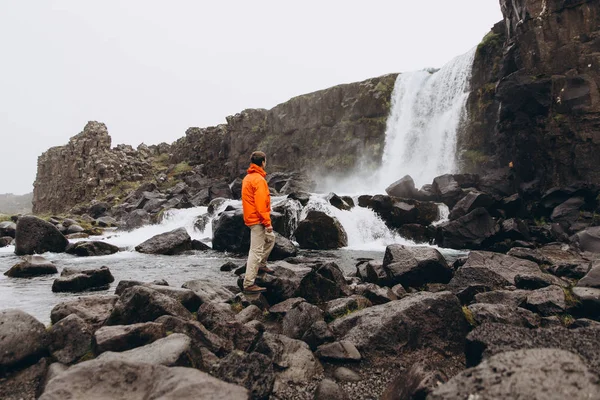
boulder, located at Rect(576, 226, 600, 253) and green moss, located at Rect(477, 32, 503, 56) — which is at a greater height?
green moss, located at Rect(477, 32, 503, 56)

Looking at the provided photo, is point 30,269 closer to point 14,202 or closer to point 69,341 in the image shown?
point 69,341

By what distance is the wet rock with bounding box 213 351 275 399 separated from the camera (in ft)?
12.5

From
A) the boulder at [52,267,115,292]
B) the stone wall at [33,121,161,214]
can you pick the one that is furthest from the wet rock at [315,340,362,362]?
the stone wall at [33,121,161,214]

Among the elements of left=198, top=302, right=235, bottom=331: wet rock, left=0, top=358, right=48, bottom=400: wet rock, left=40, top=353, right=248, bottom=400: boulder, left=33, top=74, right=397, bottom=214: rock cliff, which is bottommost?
left=198, top=302, right=235, bottom=331: wet rock

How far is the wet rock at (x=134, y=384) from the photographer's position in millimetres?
3064

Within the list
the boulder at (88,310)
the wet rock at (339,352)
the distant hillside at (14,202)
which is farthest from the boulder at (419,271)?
the distant hillside at (14,202)

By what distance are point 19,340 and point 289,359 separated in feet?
10.3

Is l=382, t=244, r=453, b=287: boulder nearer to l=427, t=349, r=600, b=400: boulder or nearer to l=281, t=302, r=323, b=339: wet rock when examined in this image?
l=281, t=302, r=323, b=339: wet rock

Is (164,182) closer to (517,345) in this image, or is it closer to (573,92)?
(573,92)

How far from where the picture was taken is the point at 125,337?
14.5ft

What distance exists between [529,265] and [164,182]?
61.2m

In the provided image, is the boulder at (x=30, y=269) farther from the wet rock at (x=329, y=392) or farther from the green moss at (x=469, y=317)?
the green moss at (x=469, y=317)

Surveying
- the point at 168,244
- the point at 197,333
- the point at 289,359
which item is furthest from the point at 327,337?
the point at 168,244

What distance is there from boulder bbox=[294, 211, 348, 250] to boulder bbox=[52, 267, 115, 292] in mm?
→ 10267
